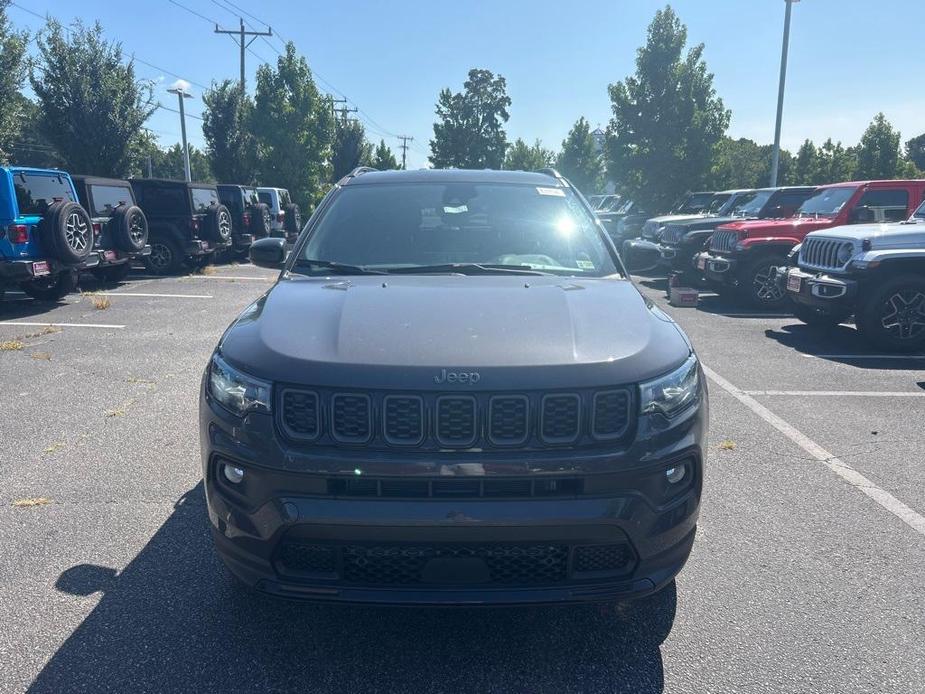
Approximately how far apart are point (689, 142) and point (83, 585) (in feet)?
87.2

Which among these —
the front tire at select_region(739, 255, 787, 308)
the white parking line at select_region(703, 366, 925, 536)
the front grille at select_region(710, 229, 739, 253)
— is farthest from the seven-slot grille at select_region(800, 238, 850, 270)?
the white parking line at select_region(703, 366, 925, 536)

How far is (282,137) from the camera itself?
28.4 metres

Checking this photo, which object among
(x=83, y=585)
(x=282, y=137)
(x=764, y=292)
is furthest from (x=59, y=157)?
(x=83, y=585)

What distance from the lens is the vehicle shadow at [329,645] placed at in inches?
98.0

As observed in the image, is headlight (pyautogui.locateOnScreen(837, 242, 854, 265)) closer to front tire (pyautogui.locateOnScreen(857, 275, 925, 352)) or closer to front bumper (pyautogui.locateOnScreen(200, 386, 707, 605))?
front tire (pyautogui.locateOnScreen(857, 275, 925, 352))

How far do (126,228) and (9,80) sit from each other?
24.8 feet

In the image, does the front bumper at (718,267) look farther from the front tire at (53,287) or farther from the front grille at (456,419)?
the front tire at (53,287)

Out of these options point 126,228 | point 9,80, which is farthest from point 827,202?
point 9,80

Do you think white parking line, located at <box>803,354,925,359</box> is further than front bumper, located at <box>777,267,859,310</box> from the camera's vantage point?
No

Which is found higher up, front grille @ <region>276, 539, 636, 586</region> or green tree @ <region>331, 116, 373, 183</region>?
green tree @ <region>331, 116, 373, 183</region>

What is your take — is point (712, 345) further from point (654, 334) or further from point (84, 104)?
point (84, 104)

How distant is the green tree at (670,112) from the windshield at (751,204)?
10.8 meters

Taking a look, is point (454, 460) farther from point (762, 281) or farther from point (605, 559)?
point (762, 281)

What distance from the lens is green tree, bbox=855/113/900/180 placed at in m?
29.5
